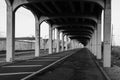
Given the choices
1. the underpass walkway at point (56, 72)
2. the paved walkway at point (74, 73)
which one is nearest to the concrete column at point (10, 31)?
the underpass walkway at point (56, 72)

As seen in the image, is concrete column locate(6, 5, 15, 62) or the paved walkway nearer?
the paved walkway

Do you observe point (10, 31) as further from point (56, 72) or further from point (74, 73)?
point (74, 73)

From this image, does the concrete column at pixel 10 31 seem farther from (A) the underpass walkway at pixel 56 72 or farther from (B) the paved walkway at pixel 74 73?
(B) the paved walkway at pixel 74 73

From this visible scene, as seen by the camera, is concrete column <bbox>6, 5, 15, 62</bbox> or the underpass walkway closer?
the underpass walkway

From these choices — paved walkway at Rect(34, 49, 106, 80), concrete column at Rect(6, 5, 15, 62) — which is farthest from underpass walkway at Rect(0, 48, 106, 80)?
concrete column at Rect(6, 5, 15, 62)

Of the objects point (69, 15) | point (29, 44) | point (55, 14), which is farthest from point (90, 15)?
point (29, 44)

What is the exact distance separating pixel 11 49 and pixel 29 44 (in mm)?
98757

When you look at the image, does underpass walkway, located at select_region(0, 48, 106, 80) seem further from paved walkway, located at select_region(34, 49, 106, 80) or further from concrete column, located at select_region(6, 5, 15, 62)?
concrete column, located at select_region(6, 5, 15, 62)

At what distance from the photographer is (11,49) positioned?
22.0 metres

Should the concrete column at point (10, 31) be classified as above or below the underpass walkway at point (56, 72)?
above

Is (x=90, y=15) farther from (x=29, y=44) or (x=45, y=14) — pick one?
(x=29, y=44)

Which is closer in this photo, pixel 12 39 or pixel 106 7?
pixel 106 7

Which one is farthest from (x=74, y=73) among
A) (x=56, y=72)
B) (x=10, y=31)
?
(x=10, y=31)

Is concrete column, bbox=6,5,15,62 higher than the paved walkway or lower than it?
higher
